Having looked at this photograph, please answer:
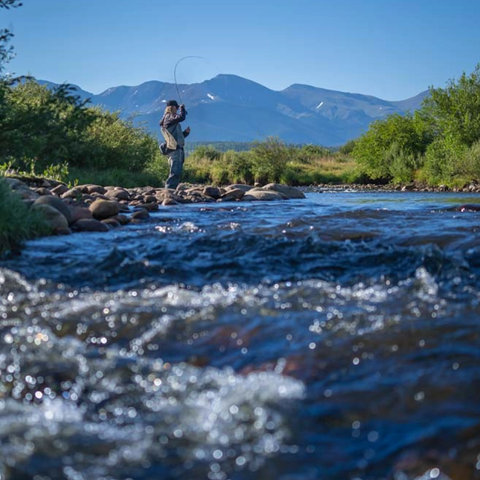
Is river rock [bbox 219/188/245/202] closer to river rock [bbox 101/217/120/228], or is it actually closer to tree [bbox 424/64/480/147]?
river rock [bbox 101/217/120/228]

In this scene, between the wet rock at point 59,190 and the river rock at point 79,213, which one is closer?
the river rock at point 79,213

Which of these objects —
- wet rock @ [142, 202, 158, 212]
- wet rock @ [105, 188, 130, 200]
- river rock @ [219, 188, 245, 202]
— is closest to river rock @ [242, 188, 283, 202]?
river rock @ [219, 188, 245, 202]

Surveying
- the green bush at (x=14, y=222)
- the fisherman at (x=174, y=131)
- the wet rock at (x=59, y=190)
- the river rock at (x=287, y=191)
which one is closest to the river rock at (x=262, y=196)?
the river rock at (x=287, y=191)

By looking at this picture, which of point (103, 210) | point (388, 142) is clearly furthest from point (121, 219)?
point (388, 142)

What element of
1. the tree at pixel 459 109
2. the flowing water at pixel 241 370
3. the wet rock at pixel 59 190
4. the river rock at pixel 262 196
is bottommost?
the flowing water at pixel 241 370

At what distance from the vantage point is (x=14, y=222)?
6.68 meters

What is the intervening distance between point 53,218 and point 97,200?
2.45 m

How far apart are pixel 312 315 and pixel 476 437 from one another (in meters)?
1.60

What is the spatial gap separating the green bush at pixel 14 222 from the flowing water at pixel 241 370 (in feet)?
3.28

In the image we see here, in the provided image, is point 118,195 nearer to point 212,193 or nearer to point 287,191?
point 212,193

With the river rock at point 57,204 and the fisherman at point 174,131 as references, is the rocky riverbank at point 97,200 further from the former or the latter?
the fisherman at point 174,131

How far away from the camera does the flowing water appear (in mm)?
2104

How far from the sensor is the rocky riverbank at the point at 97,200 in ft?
26.8

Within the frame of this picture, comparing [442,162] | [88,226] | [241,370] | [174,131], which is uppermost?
[174,131]
